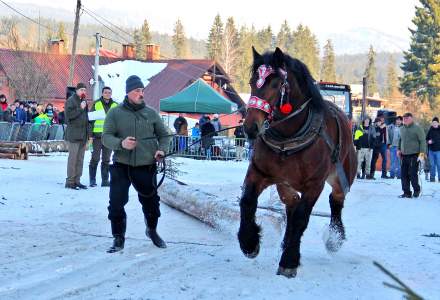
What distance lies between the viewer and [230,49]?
291 feet

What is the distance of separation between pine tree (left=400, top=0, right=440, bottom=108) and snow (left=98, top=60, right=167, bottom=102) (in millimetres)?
23819

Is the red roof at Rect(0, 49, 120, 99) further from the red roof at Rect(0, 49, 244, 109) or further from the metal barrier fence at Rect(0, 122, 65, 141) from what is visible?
the metal barrier fence at Rect(0, 122, 65, 141)

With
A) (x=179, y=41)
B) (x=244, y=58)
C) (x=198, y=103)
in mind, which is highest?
(x=179, y=41)

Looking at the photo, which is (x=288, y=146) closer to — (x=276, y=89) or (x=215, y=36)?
(x=276, y=89)

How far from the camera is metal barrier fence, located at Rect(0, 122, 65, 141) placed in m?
20.6

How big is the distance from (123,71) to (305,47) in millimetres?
66640

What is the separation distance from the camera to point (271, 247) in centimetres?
689

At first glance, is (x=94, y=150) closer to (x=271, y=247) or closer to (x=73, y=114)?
(x=73, y=114)

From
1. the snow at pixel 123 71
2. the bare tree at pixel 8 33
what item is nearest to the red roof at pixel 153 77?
the snow at pixel 123 71

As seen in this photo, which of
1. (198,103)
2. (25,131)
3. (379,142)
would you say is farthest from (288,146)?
(198,103)

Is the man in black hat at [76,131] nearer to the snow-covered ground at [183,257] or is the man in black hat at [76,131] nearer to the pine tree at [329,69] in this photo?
the snow-covered ground at [183,257]

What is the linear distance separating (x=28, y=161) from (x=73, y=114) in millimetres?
6798

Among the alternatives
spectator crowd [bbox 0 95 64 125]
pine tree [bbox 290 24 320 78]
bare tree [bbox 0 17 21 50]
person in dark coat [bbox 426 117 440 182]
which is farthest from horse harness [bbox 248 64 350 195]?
pine tree [bbox 290 24 320 78]

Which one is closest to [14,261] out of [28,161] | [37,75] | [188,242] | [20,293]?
[20,293]
